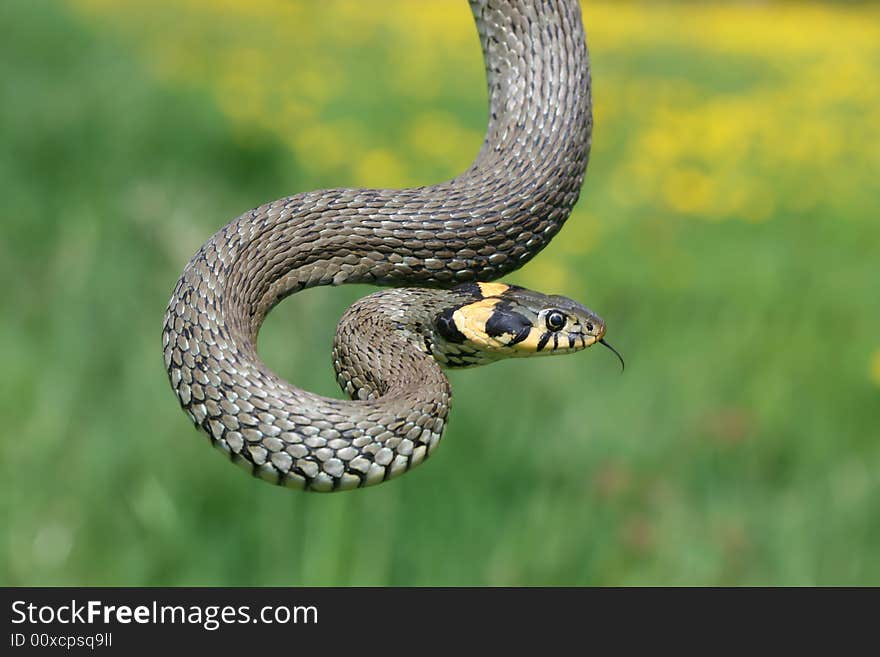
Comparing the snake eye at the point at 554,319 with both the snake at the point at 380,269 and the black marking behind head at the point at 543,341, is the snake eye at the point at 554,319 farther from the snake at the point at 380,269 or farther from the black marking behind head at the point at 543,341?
the snake at the point at 380,269

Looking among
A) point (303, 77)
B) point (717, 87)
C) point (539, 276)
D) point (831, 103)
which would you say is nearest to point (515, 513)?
point (539, 276)

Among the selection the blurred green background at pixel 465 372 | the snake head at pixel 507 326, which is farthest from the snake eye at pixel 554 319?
the blurred green background at pixel 465 372

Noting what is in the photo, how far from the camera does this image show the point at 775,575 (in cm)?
950

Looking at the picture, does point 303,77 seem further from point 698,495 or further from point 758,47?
point 758,47

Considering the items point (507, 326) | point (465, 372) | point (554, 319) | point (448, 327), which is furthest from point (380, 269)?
point (465, 372)

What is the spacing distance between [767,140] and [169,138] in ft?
→ 32.2

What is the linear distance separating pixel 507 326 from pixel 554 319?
169 millimetres

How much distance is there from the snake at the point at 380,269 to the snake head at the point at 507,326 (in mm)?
13

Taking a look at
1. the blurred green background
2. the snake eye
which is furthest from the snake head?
the blurred green background

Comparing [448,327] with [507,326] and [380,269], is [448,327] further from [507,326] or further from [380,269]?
[380,269]

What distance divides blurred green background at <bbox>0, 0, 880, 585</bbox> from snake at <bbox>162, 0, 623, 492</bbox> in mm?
5134

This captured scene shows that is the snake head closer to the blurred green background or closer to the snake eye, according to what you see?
the snake eye

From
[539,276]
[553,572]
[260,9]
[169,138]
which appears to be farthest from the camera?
[260,9]

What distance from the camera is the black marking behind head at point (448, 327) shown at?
3342 millimetres
